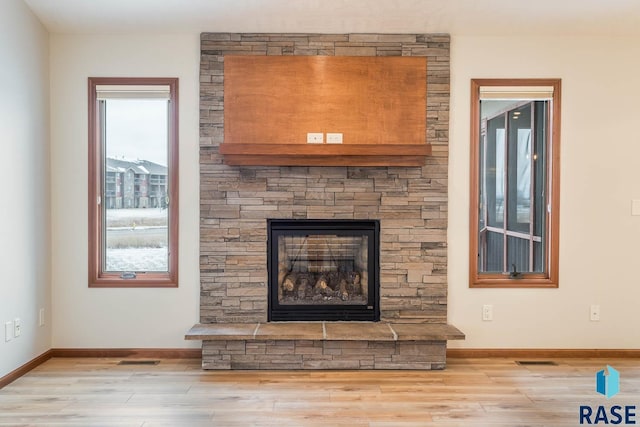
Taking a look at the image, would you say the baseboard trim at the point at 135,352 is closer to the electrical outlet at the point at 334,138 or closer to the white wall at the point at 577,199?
the electrical outlet at the point at 334,138

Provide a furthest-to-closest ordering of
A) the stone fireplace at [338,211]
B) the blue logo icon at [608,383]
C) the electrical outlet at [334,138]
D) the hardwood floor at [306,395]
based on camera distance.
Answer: the stone fireplace at [338,211] → the electrical outlet at [334,138] → the blue logo icon at [608,383] → the hardwood floor at [306,395]

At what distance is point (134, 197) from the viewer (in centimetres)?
368

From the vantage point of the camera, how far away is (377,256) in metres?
3.64

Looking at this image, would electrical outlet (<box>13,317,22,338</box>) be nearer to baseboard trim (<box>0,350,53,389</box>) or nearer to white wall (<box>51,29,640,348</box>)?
baseboard trim (<box>0,350,53,389</box>)

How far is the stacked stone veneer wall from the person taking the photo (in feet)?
11.8

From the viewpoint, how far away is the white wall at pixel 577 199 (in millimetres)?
3607

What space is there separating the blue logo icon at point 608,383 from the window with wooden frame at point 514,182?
0.70m

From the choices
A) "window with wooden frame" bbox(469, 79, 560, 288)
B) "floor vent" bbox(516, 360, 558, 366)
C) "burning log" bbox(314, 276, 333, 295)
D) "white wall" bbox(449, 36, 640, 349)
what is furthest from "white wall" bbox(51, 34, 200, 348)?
"floor vent" bbox(516, 360, 558, 366)

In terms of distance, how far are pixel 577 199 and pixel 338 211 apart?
180 centimetres

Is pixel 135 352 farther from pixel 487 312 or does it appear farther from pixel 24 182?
pixel 487 312

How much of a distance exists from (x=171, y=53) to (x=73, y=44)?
0.73 meters

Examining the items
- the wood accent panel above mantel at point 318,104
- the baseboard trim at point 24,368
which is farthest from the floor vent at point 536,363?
the baseboard trim at point 24,368

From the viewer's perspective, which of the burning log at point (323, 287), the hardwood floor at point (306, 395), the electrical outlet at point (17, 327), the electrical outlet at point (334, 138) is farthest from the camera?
the burning log at point (323, 287)

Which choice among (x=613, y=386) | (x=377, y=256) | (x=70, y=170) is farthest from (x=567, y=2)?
(x=70, y=170)
